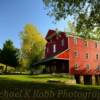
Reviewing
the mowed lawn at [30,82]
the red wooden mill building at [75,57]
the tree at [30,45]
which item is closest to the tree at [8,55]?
the tree at [30,45]

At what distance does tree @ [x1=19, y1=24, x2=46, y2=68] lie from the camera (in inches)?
2788

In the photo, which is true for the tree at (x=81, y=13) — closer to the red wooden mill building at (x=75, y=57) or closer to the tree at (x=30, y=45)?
the red wooden mill building at (x=75, y=57)

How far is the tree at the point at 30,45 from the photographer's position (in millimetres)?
70812

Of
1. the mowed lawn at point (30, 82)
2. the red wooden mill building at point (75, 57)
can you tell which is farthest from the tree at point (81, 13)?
the red wooden mill building at point (75, 57)

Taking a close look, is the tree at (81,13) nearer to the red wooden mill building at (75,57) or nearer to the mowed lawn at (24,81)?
the mowed lawn at (24,81)

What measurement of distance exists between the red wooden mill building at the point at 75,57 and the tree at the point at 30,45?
9441 millimetres

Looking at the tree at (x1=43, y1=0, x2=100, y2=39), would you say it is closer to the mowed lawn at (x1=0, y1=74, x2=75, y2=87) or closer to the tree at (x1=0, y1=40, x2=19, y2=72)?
the mowed lawn at (x1=0, y1=74, x2=75, y2=87)

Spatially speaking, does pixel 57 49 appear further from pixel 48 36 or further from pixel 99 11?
pixel 99 11

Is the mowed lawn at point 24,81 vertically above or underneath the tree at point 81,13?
underneath

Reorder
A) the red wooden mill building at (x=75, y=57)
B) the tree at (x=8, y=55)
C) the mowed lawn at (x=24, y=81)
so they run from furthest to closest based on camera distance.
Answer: the tree at (x=8, y=55) → the red wooden mill building at (x=75, y=57) → the mowed lawn at (x=24, y=81)

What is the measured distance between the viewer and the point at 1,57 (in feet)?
224

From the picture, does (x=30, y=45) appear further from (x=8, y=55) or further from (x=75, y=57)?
(x=75, y=57)

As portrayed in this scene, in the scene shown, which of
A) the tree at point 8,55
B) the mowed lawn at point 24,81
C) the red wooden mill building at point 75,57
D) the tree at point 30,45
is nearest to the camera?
the mowed lawn at point 24,81

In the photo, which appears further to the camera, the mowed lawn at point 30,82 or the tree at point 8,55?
the tree at point 8,55
